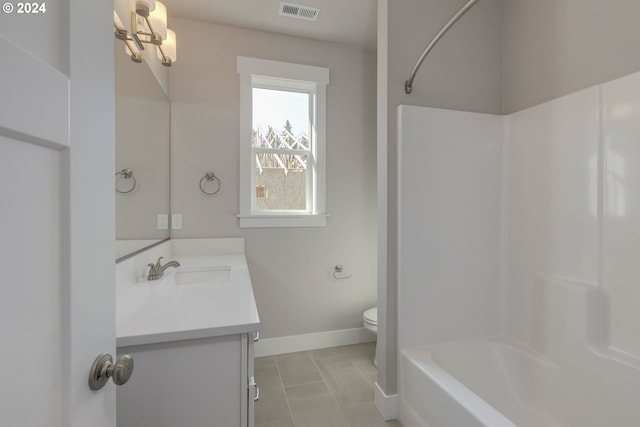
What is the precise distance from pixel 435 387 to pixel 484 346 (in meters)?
0.58

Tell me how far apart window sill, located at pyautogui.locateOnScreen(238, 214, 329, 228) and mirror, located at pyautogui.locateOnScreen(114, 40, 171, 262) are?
2.00 feet

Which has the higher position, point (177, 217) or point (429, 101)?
point (429, 101)

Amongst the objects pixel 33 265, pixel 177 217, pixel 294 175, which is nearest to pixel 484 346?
pixel 294 175

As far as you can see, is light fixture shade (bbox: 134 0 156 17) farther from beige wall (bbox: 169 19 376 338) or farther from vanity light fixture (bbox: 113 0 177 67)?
beige wall (bbox: 169 19 376 338)

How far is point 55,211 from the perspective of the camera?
0.47m

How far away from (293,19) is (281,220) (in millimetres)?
1586

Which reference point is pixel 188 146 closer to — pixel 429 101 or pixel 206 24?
pixel 206 24

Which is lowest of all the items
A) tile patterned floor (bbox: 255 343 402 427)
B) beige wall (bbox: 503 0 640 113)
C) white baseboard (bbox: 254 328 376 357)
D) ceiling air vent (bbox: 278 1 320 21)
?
tile patterned floor (bbox: 255 343 402 427)

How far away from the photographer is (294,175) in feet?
8.49

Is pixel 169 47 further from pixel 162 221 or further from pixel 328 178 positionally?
pixel 328 178

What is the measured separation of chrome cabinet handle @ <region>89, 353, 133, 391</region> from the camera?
21.9 inches

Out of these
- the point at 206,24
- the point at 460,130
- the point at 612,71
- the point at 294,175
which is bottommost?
the point at 294,175

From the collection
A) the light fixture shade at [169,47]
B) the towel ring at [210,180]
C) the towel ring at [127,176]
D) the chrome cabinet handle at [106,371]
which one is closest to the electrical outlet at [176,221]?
the towel ring at [210,180]

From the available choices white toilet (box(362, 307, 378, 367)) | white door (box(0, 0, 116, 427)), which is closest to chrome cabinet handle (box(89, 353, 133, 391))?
white door (box(0, 0, 116, 427))
